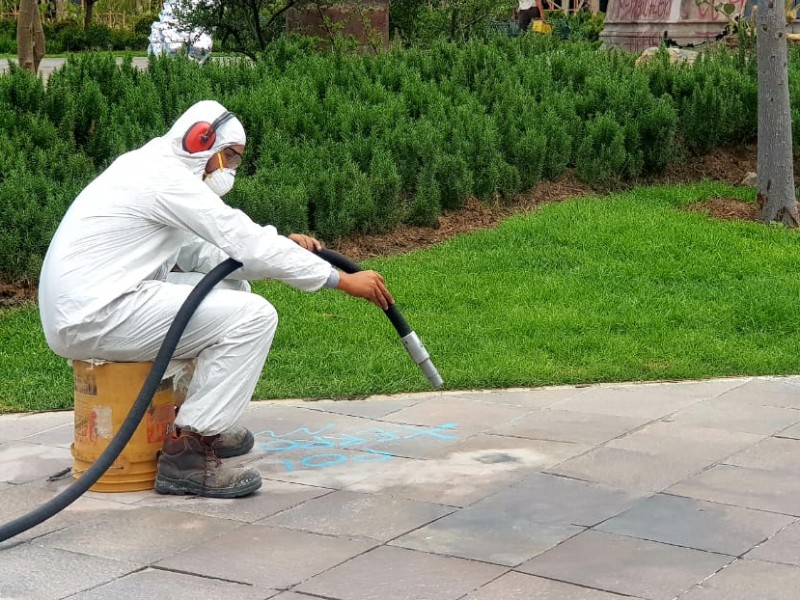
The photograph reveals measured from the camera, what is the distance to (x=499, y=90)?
11812mm

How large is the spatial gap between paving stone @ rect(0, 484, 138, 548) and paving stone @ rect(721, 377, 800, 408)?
10.2 feet

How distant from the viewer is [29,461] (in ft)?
17.9

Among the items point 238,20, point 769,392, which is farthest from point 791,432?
point 238,20

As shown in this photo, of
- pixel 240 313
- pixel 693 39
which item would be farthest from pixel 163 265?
pixel 693 39

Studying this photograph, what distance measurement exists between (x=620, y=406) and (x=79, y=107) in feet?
18.8

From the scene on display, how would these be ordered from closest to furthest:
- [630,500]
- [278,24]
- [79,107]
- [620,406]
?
1. [630,500]
2. [620,406]
3. [79,107]
4. [278,24]

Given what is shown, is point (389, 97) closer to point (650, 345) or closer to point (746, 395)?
point (650, 345)

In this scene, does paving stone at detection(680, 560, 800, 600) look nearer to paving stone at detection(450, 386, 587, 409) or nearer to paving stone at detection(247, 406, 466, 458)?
paving stone at detection(247, 406, 466, 458)

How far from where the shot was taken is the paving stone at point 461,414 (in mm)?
5941

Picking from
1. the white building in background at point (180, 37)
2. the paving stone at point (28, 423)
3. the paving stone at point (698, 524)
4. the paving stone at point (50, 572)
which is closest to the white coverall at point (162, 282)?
the paving stone at point (50, 572)

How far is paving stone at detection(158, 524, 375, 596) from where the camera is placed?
414 centimetres

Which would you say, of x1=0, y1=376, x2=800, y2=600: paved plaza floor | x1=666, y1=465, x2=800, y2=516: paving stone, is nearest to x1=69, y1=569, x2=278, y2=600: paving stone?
x1=0, y1=376, x2=800, y2=600: paved plaza floor

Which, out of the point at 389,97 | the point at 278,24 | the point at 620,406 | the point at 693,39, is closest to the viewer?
the point at 620,406

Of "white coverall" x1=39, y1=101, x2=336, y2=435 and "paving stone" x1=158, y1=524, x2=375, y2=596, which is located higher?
"white coverall" x1=39, y1=101, x2=336, y2=435
